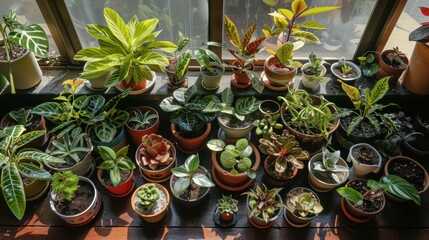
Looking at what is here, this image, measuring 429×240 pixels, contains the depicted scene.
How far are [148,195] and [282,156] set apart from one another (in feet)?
2.38

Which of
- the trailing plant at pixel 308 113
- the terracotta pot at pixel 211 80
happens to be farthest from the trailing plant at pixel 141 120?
the trailing plant at pixel 308 113

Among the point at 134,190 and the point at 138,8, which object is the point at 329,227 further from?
the point at 138,8

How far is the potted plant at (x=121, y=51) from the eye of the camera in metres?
1.75

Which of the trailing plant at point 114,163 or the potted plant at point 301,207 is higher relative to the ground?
the trailing plant at point 114,163

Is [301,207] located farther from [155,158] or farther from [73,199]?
[73,199]

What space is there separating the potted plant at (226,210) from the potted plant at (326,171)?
47 centimetres

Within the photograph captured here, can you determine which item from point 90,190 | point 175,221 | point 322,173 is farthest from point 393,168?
point 90,190

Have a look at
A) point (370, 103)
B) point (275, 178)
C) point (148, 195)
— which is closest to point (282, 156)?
point (275, 178)

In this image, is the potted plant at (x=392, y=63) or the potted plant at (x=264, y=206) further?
the potted plant at (x=392, y=63)

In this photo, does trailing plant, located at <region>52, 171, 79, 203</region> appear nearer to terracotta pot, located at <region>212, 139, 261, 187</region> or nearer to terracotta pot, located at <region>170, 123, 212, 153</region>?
terracotta pot, located at <region>170, 123, 212, 153</region>

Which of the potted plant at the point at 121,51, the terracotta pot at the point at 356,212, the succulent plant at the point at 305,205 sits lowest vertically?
the terracotta pot at the point at 356,212

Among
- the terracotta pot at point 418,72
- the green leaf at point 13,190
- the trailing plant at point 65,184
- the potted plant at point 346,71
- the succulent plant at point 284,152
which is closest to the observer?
the green leaf at point 13,190

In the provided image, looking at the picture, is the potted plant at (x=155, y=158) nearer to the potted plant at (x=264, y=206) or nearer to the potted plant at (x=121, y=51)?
the potted plant at (x=121, y=51)

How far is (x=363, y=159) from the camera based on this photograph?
6.15ft
